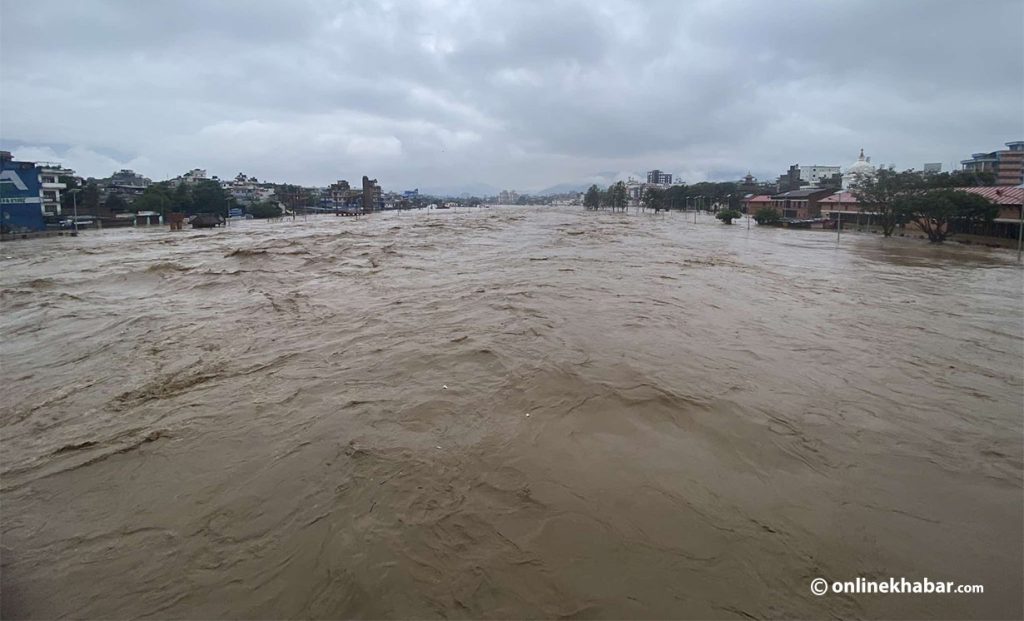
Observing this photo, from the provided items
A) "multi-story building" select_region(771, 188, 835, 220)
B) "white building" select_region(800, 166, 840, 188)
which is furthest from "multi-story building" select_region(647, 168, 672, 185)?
"multi-story building" select_region(771, 188, 835, 220)

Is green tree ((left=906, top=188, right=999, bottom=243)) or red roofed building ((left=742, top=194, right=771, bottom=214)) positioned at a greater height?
red roofed building ((left=742, top=194, right=771, bottom=214))

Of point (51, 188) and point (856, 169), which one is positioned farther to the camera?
point (856, 169)

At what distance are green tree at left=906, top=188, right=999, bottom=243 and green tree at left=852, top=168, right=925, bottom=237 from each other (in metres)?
1.98

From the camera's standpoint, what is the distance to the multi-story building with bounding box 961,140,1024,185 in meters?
59.1

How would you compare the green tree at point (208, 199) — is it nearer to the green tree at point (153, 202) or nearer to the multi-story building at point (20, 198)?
the green tree at point (153, 202)

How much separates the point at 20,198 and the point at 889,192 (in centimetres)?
→ 5557

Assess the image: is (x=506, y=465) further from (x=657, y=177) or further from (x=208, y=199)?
(x=657, y=177)

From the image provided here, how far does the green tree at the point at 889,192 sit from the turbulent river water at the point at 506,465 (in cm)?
2738

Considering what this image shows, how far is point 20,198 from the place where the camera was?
31125 millimetres

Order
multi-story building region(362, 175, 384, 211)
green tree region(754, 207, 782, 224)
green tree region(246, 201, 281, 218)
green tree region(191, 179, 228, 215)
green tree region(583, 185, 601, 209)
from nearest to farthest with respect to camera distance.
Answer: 1. green tree region(754, 207, 782, 224)
2. green tree region(191, 179, 228, 215)
3. green tree region(246, 201, 281, 218)
4. multi-story building region(362, 175, 384, 211)
5. green tree region(583, 185, 601, 209)

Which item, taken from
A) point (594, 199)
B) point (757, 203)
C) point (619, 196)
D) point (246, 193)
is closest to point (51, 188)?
point (246, 193)

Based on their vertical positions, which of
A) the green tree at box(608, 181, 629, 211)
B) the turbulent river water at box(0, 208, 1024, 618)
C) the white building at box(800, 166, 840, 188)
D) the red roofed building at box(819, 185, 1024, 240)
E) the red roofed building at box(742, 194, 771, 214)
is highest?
the white building at box(800, 166, 840, 188)

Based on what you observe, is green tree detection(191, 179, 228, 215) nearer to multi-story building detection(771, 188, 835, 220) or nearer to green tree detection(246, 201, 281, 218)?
green tree detection(246, 201, 281, 218)

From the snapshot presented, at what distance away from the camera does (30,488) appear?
129 inches
